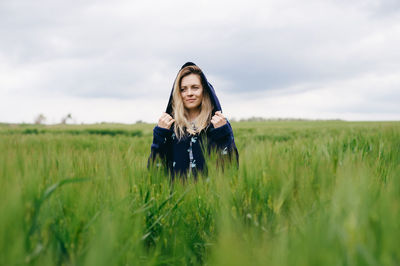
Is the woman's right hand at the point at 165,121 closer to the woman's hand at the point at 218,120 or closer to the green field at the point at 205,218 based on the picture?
the woman's hand at the point at 218,120

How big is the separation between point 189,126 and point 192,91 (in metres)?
0.35

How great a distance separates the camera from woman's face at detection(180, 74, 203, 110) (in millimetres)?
2717

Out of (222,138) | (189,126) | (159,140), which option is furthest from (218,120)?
(159,140)

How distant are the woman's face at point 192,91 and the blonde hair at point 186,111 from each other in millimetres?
60

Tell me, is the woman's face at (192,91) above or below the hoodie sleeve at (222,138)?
above

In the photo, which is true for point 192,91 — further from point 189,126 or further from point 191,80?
point 189,126

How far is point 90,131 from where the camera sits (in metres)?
11.8

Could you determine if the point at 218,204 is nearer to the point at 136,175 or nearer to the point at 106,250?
the point at 136,175

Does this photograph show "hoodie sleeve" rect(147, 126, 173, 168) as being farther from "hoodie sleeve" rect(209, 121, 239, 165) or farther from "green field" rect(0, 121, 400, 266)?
"green field" rect(0, 121, 400, 266)

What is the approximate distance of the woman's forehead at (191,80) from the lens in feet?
9.02

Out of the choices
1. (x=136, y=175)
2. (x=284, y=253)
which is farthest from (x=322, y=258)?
(x=136, y=175)

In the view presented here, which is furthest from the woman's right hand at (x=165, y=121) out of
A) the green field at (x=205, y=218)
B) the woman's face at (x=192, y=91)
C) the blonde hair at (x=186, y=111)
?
the green field at (x=205, y=218)

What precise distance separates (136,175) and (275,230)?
67 centimetres

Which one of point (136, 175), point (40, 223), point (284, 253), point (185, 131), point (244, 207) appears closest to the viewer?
point (284, 253)
